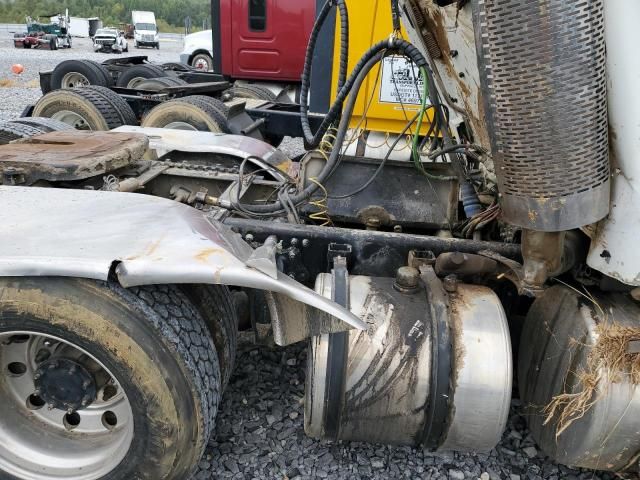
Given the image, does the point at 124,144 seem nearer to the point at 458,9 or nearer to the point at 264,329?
the point at 264,329

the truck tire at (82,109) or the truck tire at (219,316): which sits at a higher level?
the truck tire at (82,109)

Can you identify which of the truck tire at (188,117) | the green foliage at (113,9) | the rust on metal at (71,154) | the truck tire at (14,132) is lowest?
the truck tire at (188,117)

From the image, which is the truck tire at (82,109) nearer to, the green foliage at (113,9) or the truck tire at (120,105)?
the truck tire at (120,105)

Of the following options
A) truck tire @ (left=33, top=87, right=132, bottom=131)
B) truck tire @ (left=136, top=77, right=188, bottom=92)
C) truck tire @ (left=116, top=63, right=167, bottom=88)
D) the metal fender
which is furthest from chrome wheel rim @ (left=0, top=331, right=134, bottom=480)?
truck tire @ (left=116, top=63, right=167, bottom=88)

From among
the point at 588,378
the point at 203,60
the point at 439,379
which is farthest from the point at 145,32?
the point at 588,378

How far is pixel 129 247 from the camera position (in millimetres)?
1702

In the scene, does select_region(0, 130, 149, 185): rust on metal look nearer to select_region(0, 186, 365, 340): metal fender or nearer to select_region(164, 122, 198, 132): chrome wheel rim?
select_region(0, 186, 365, 340): metal fender

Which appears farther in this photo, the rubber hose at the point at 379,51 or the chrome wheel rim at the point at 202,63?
the chrome wheel rim at the point at 202,63

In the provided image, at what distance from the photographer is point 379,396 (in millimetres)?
1905

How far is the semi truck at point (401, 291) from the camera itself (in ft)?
5.04

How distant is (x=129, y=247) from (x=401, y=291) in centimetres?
99

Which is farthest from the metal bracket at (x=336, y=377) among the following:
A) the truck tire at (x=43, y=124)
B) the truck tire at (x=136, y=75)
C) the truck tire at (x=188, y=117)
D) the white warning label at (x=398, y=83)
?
the truck tire at (x=136, y=75)

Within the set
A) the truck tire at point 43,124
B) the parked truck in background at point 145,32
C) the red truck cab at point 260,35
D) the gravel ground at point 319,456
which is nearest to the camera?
the gravel ground at point 319,456

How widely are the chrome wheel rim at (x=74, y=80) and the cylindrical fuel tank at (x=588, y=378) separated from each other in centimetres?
693
